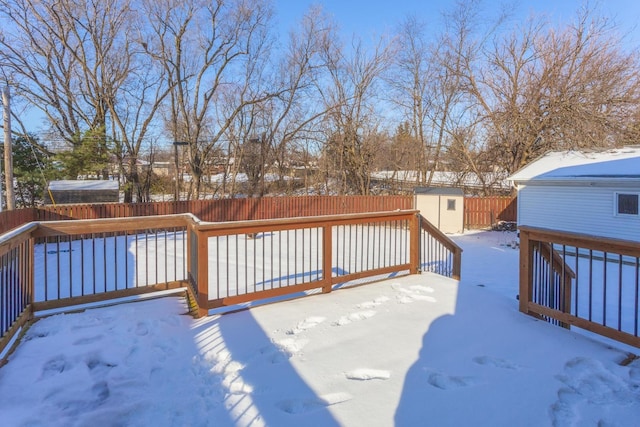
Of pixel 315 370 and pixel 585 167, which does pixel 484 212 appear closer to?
pixel 585 167

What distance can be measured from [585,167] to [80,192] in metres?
15.5

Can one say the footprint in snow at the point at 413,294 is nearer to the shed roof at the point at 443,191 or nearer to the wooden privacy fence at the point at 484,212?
the shed roof at the point at 443,191

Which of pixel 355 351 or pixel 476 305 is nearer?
pixel 355 351

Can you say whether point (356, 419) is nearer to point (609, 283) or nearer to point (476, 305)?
point (476, 305)

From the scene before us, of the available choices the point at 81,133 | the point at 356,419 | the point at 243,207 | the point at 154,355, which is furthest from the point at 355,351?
the point at 81,133

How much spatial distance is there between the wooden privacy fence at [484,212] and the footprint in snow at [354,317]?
13.8 m

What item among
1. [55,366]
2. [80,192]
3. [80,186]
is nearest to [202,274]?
[55,366]

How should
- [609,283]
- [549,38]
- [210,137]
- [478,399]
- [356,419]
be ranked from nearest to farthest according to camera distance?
[356,419] < [478,399] < [609,283] < [549,38] < [210,137]

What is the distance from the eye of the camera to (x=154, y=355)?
8.80 ft

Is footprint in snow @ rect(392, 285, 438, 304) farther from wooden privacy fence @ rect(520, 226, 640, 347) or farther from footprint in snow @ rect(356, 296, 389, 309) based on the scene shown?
wooden privacy fence @ rect(520, 226, 640, 347)

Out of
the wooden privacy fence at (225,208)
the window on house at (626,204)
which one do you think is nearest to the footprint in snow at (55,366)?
the wooden privacy fence at (225,208)

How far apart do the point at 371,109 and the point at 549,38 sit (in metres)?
8.46

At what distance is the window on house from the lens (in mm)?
9398

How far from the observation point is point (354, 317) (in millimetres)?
3412
